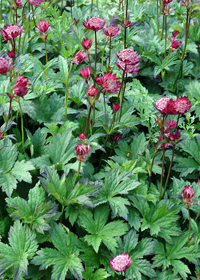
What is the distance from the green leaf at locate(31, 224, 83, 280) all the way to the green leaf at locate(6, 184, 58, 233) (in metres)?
0.09

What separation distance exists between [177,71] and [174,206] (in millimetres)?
1427

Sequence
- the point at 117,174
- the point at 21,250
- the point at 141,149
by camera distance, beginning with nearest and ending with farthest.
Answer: the point at 21,250
the point at 117,174
the point at 141,149

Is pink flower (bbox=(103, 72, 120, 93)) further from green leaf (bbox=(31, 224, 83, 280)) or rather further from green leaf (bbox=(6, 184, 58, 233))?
green leaf (bbox=(31, 224, 83, 280))

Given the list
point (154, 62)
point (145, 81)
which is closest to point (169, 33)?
point (154, 62)

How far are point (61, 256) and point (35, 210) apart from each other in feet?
0.91

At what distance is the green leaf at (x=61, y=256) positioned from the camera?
142cm

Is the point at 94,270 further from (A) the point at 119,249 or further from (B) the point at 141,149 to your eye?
(B) the point at 141,149

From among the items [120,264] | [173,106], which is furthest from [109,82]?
[120,264]

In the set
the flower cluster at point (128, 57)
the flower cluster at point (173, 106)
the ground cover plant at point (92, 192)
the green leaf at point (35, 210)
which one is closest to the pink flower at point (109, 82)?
the ground cover plant at point (92, 192)

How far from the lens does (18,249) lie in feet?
4.82

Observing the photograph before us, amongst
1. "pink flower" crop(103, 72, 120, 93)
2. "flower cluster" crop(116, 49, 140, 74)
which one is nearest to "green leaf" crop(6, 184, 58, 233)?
"pink flower" crop(103, 72, 120, 93)

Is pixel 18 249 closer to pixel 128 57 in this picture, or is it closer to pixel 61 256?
pixel 61 256

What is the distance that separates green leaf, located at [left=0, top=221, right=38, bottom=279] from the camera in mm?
1400

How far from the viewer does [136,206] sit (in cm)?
166
